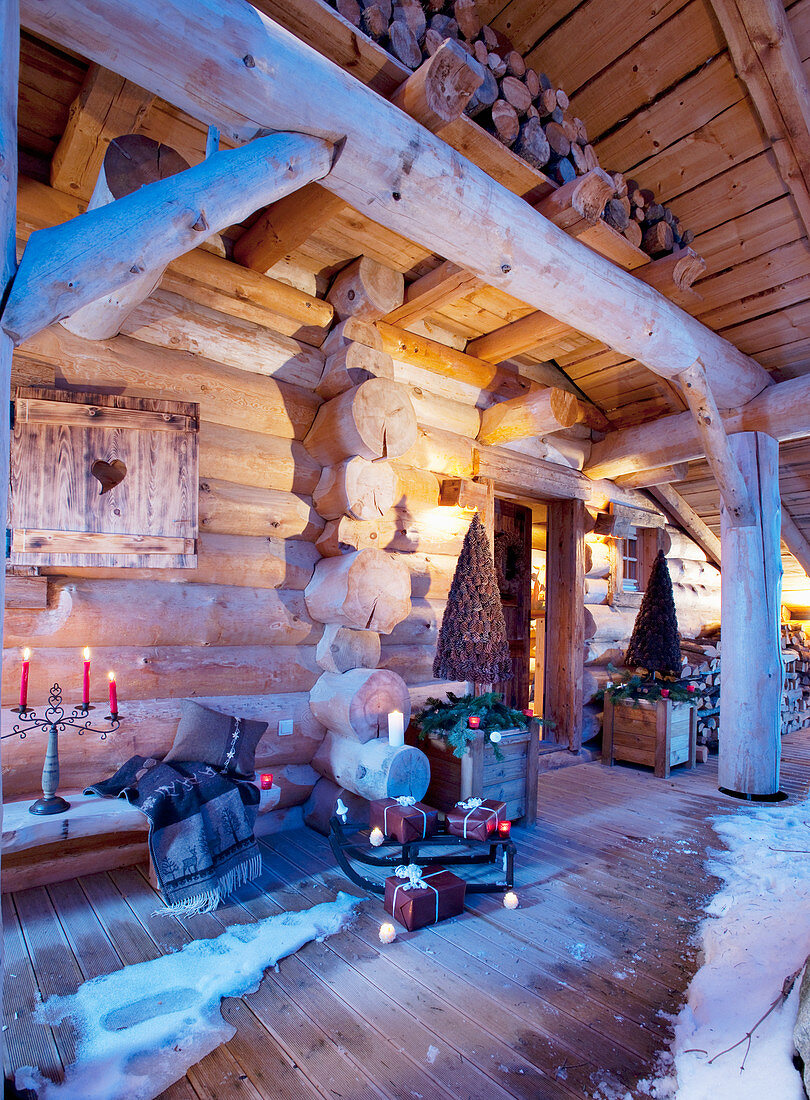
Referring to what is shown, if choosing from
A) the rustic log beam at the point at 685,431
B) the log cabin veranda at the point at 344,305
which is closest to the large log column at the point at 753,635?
the log cabin veranda at the point at 344,305

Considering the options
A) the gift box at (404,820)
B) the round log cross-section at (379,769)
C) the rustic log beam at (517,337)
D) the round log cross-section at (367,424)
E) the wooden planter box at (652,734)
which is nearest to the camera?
the gift box at (404,820)

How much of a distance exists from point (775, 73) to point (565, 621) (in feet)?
14.6

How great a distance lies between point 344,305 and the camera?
4.18 meters

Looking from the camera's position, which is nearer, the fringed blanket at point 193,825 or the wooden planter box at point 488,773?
the fringed blanket at point 193,825

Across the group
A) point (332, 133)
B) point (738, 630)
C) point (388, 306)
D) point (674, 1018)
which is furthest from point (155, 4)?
point (738, 630)

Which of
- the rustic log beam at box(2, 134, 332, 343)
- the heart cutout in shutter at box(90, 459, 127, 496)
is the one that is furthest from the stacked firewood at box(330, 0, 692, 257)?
the heart cutout in shutter at box(90, 459, 127, 496)

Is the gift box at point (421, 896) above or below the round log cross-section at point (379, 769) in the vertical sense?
below

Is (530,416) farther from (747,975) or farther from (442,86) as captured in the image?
(747,975)

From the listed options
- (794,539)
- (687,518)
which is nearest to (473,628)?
(687,518)

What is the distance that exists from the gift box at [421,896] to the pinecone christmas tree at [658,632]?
3.84 meters

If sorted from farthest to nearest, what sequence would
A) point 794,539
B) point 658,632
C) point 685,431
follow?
point 794,539
point 658,632
point 685,431

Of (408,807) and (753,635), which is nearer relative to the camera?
(408,807)

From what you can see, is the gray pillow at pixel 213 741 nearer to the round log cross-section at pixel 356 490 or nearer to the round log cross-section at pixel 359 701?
the round log cross-section at pixel 359 701

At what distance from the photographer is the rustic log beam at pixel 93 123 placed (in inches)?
102
